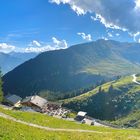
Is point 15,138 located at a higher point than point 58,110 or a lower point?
lower

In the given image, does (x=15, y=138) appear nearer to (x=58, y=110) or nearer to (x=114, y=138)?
(x=114, y=138)

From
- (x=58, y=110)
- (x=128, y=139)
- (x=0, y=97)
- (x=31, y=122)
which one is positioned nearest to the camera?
(x=128, y=139)

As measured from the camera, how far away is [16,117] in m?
55.4

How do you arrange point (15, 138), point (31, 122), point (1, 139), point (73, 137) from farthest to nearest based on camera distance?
point (31, 122)
point (73, 137)
point (15, 138)
point (1, 139)

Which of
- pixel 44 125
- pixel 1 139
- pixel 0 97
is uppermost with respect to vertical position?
pixel 0 97

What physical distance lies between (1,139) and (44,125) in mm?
22257

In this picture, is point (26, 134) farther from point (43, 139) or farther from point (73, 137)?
point (73, 137)

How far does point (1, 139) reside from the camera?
1213 inches

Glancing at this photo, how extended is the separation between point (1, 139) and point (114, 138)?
2307cm

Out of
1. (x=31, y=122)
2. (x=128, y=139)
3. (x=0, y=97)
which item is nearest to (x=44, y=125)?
(x=31, y=122)

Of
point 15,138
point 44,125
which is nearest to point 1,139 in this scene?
point 15,138

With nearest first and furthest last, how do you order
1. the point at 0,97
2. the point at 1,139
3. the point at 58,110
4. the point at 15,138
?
the point at 1,139, the point at 15,138, the point at 0,97, the point at 58,110

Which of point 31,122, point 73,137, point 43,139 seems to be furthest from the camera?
point 31,122

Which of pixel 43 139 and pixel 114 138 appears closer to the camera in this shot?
pixel 43 139
